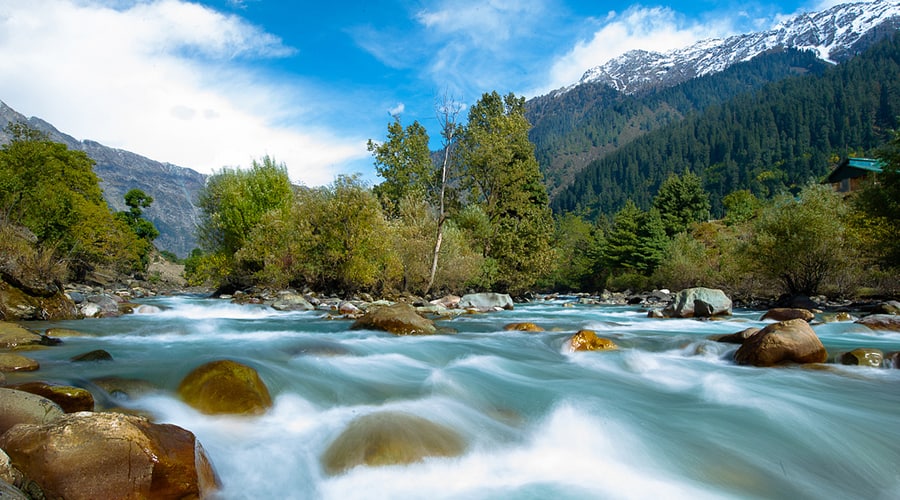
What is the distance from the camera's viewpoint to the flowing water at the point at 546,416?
4.53 m

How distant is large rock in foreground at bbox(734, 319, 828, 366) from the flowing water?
1.03 feet

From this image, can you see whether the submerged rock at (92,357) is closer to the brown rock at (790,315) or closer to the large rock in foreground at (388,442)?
the large rock in foreground at (388,442)

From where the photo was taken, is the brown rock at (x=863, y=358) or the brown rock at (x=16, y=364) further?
the brown rock at (x=863, y=358)

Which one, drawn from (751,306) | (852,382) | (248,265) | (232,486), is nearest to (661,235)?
(751,306)

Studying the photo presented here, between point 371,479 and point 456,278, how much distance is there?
25776 mm

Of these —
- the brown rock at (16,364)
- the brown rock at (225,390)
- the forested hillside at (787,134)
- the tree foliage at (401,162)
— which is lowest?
the brown rock at (225,390)

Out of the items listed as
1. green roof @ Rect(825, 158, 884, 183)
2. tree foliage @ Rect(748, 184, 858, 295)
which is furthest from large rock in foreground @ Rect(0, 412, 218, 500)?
green roof @ Rect(825, 158, 884, 183)

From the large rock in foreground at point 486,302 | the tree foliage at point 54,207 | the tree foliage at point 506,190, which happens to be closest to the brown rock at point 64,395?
the large rock in foreground at point 486,302

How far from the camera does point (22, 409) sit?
153 inches

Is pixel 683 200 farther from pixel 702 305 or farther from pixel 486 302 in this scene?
pixel 702 305

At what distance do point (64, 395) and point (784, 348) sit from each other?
34.2 ft

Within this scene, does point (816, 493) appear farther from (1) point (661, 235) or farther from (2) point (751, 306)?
(1) point (661, 235)

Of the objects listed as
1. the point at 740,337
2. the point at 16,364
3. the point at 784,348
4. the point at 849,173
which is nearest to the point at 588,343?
the point at 740,337

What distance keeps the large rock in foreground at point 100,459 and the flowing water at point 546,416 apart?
76cm
